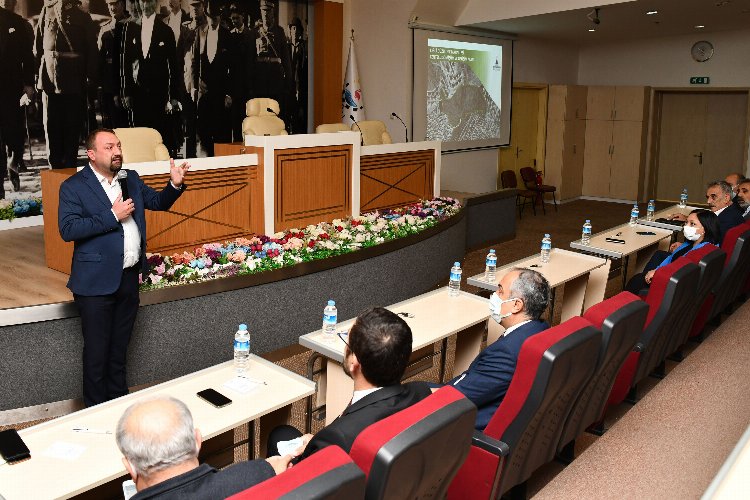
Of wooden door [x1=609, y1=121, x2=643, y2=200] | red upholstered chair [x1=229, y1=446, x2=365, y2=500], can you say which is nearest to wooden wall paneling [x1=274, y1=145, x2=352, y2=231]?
red upholstered chair [x1=229, y1=446, x2=365, y2=500]

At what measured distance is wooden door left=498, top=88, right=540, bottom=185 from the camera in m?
14.2

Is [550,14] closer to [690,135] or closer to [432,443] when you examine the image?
[690,135]

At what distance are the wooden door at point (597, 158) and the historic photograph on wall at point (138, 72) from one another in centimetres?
653

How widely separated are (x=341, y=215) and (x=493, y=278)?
2900 mm

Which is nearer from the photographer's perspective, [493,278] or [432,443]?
[432,443]

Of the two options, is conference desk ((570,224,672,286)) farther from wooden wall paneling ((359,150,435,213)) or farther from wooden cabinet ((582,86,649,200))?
wooden cabinet ((582,86,649,200))

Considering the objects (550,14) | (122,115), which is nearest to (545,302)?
(122,115)

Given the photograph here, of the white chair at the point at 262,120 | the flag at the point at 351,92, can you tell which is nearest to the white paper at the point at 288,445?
the white chair at the point at 262,120

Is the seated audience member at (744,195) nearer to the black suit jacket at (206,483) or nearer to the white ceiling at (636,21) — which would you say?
the white ceiling at (636,21)

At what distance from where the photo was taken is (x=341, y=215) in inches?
301

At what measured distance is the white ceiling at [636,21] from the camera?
33.2 ft

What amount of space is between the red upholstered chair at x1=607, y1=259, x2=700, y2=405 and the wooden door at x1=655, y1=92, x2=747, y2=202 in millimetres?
10640

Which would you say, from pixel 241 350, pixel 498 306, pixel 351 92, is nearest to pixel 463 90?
pixel 351 92

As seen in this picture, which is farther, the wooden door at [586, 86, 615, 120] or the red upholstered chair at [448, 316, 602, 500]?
the wooden door at [586, 86, 615, 120]
